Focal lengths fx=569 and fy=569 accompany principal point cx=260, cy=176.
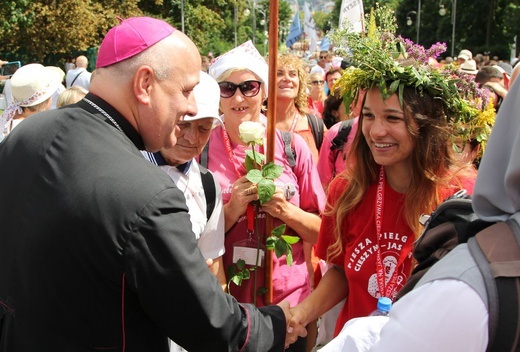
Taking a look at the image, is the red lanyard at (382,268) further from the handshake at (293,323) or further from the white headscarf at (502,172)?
the white headscarf at (502,172)

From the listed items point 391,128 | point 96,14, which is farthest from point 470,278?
point 96,14

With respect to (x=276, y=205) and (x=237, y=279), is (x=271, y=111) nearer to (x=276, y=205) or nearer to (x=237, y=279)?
(x=276, y=205)

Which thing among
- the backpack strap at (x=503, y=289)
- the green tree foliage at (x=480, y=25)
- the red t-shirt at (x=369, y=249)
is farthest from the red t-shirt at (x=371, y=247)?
the green tree foliage at (x=480, y=25)

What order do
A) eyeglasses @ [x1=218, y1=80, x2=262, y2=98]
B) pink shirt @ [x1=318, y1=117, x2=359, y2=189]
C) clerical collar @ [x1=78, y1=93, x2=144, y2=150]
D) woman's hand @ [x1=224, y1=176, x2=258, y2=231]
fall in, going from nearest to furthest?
clerical collar @ [x1=78, y1=93, x2=144, y2=150]
woman's hand @ [x1=224, y1=176, x2=258, y2=231]
eyeglasses @ [x1=218, y1=80, x2=262, y2=98]
pink shirt @ [x1=318, y1=117, x2=359, y2=189]

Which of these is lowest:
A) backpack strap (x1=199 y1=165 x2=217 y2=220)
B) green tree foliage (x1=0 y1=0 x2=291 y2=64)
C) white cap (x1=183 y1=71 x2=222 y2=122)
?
green tree foliage (x1=0 y1=0 x2=291 y2=64)

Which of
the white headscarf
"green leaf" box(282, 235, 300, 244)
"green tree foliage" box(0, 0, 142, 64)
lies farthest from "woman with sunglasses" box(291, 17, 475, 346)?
"green tree foliage" box(0, 0, 142, 64)

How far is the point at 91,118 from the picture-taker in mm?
1848

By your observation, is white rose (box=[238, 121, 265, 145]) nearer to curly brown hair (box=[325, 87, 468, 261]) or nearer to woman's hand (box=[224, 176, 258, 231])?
woman's hand (box=[224, 176, 258, 231])

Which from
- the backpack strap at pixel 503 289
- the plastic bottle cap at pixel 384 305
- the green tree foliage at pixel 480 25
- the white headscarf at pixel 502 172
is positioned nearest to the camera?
the backpack strap at pixel 503 289

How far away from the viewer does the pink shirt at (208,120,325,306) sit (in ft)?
10.1

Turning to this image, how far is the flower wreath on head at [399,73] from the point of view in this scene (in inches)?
102

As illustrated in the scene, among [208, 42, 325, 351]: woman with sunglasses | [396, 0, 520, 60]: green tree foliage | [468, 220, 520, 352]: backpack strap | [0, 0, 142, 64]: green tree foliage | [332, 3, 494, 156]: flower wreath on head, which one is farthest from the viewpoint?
[396, 0, 520, 60]: green tree foliage

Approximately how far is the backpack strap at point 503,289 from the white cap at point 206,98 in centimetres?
181

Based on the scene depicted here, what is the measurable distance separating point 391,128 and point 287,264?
37.3 inches
